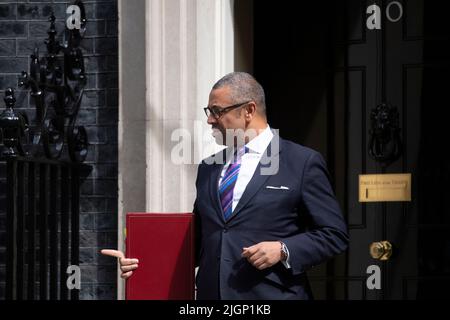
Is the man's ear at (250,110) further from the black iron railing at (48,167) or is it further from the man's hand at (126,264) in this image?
the black iron railing at (48,167)

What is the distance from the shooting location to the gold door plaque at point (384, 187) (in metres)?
6.48

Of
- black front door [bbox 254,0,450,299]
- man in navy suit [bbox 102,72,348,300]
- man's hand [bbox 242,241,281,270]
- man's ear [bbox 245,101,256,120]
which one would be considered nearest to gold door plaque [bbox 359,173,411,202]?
black front door [bbox 254,0,450,299]

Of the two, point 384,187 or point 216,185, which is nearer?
point 216,185

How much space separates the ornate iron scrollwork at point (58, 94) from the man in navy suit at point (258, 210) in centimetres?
208

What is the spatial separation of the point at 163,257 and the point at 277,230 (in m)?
0.53

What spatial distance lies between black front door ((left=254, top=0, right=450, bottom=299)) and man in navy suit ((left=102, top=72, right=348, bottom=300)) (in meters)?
2.14

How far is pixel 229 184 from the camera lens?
4480 mm

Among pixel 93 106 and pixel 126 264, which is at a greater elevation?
pixel 93 106

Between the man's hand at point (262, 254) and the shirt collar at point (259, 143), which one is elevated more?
the shirt collar at point (259, 143)

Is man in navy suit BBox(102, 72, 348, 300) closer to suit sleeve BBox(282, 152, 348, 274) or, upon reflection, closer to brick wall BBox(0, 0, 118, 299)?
suit sleeve BBox(282, 152, 348, 274)

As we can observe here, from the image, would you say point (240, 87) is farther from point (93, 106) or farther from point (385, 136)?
point (93, 106)

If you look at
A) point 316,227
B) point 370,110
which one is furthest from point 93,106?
point 316,227

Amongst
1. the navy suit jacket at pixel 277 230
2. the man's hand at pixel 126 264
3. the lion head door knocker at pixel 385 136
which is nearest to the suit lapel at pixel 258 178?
the navy suit jacket at pixel 277 230

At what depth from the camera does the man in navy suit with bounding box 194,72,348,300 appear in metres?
4.30
